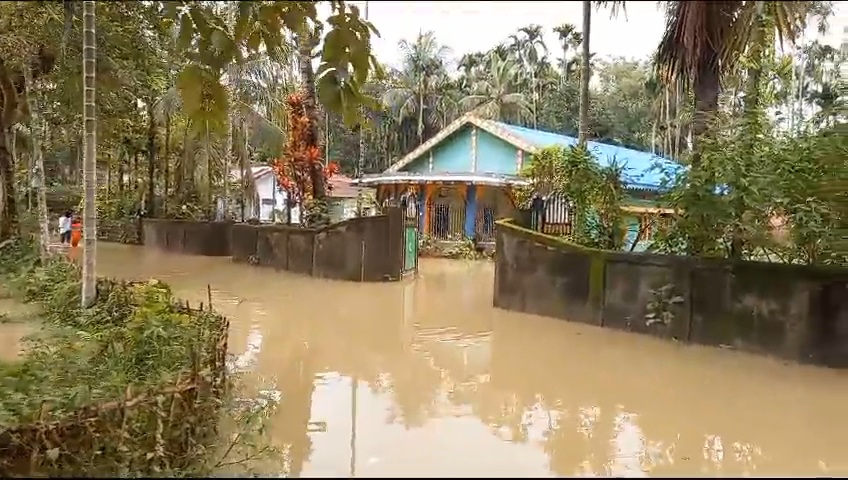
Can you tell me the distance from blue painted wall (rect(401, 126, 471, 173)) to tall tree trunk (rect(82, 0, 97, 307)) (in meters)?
16.1

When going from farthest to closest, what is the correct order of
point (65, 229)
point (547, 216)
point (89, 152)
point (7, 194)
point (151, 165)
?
point (65, 229), point (151, 165), point (7, 194), point (547, 216), point (89, 152)

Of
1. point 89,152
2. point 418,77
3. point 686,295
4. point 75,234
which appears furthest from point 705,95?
point 418,77

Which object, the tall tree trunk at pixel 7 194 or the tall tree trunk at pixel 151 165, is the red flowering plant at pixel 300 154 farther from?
the tall tree trunk at pixel 7 194

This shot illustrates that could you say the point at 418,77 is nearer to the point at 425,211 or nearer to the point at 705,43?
the point at 425,211

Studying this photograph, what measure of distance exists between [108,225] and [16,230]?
11.4 meters

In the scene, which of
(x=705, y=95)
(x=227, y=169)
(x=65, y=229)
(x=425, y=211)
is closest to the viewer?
(x=705, y=95)

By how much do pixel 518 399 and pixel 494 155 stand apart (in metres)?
17.6

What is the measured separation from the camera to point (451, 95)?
4175 cm

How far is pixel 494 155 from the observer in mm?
24391

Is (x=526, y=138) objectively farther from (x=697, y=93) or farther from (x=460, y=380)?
(x=460, y=380)

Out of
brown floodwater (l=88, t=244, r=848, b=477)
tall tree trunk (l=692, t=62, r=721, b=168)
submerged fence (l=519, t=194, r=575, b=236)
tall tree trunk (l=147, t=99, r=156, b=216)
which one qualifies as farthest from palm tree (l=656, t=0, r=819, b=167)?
tall tree trunk (l=147, t=99, r=156, b=216)

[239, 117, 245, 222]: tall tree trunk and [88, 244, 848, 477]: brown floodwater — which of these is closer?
[88, 244, 848, 477]: brown floodwater

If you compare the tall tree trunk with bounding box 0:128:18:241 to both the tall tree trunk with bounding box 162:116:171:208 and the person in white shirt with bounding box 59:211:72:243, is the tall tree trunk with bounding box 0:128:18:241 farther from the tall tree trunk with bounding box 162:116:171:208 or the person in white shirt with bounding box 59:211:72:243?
the person in white shirt with bounding box 59:211:72:243

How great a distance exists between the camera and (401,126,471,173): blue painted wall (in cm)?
2495
